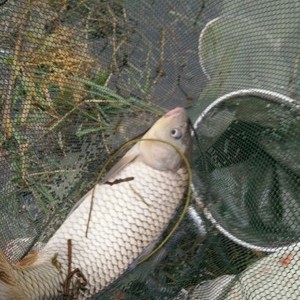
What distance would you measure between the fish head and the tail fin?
1.79 feet

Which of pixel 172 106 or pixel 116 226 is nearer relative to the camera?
pixel 116 226

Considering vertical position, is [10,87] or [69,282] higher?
[10,87]

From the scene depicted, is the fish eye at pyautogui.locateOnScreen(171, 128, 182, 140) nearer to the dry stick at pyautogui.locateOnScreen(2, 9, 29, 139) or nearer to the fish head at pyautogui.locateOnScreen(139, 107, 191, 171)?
the fish head at pyautogui.locateOnScreen(139, 107, 191, 171)

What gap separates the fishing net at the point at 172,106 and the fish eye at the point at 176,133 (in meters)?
0.09

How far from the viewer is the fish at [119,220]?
164 centimetres

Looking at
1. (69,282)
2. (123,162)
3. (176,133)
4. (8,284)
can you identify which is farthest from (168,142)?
(8,284)

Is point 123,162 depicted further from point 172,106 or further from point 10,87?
point 10,87

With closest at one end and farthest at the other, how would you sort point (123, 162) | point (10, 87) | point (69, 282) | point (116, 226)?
point (69, 282) < point (116, 226) < point (123, 162) < point (10, 87)

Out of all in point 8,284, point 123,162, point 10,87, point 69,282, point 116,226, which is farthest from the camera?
point 10,87

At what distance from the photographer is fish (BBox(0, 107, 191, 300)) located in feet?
5.40

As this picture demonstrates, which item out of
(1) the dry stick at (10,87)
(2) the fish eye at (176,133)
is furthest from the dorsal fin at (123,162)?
(1) the dry stick at (10,87)

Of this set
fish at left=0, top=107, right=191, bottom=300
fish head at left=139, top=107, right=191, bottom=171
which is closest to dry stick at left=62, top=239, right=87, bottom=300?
fish at left=0, top=107, right=191, bottom=300

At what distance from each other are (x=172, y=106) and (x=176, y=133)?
0.25 metres

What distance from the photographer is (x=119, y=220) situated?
173cm
